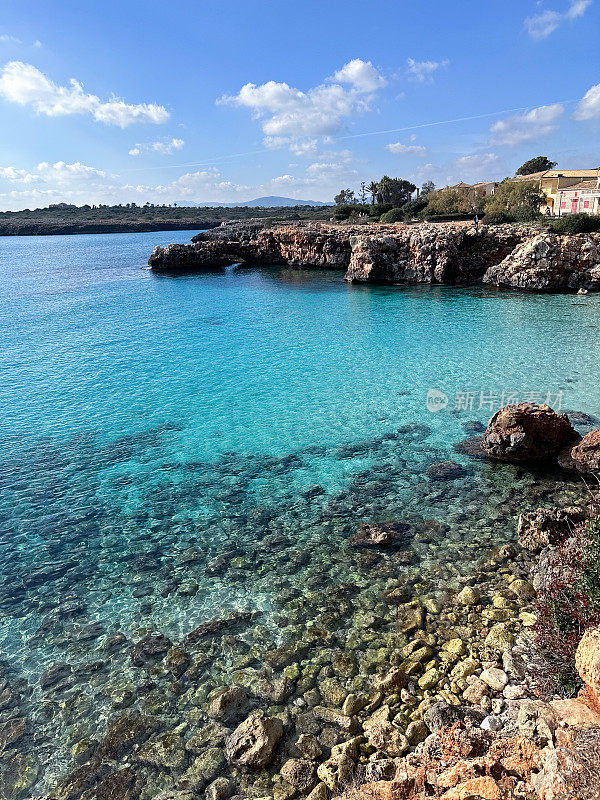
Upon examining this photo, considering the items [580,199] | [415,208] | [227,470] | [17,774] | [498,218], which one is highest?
[415,208]

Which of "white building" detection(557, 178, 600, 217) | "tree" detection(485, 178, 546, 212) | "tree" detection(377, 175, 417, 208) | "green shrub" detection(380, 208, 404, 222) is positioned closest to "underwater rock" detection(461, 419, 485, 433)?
"white building" detection(557, 178, 600, 217)

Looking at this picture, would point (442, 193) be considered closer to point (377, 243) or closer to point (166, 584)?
point (377, 243)

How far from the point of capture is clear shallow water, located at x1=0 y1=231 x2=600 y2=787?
845 centimetres

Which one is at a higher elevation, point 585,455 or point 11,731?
point 585,455

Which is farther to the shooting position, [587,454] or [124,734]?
[587,454]

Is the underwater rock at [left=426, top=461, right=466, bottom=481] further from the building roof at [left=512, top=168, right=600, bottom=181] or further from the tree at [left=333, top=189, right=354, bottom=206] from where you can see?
the tree at [left=333, top=189, right=354, bottom=206]

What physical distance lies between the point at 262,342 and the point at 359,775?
2393cm

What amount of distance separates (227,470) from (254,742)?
26.0ft

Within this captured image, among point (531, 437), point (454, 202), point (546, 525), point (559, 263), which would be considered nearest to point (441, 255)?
point (559, 263)

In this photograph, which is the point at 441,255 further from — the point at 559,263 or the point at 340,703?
the point at 340,703

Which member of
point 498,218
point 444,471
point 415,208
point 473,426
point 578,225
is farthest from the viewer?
point 415,208

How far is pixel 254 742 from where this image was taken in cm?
596

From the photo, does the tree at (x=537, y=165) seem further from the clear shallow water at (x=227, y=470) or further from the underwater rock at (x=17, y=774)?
the underwater rock at (x=17, y=774)

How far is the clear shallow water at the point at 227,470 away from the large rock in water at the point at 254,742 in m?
1.06
